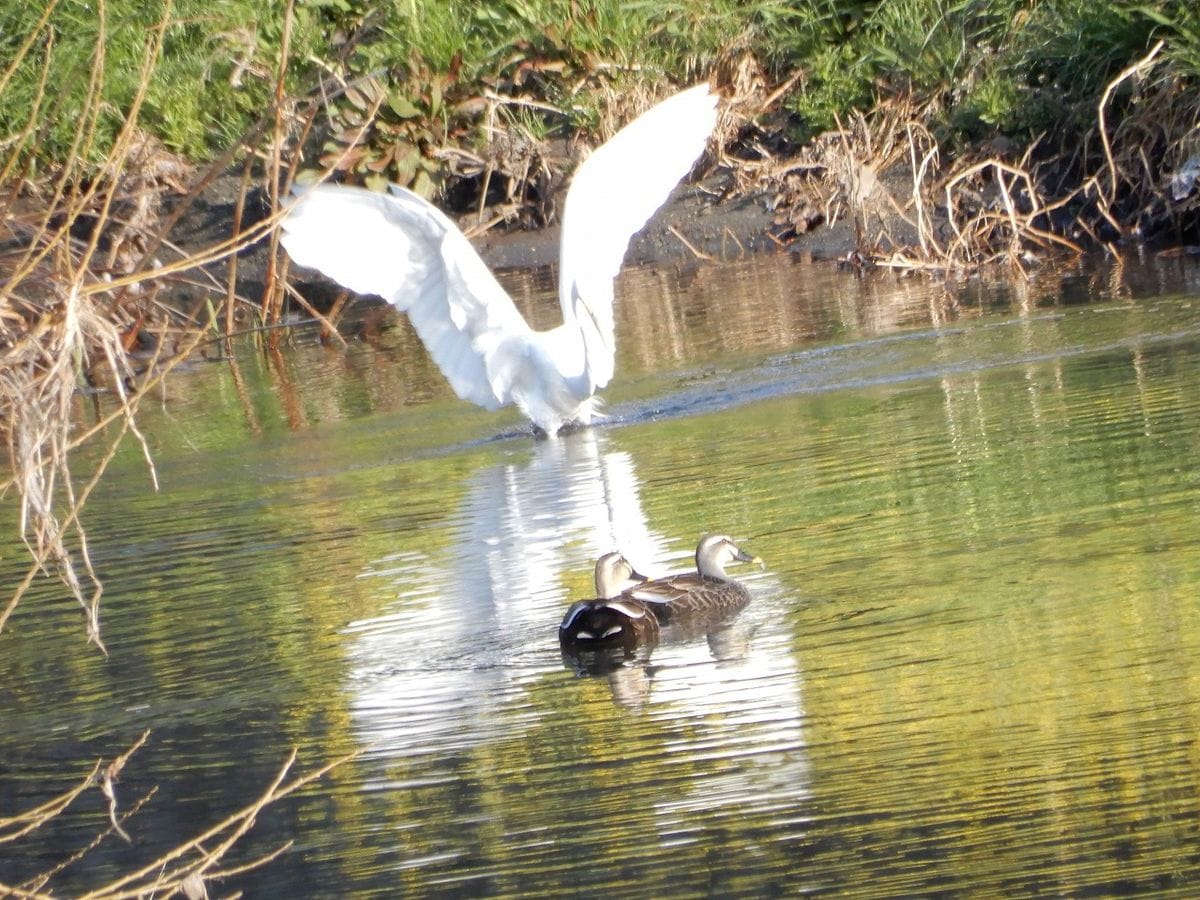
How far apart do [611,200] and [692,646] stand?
5047mm

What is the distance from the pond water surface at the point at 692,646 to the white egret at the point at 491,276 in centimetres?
31

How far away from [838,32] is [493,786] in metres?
14.2

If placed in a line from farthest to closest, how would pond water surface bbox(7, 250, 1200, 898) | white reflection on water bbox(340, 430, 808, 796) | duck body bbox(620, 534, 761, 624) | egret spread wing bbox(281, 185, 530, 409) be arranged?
egret spread wing bbox(281, 185, 530, 409)
duck body bbox(620, 534, 761, 624)
white reflection on water bbox(340, 430, 808, 796)
pond water surface bbox(7, 250, 1200, 898)

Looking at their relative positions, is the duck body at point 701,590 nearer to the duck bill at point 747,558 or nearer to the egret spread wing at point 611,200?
the duck bill at point 747,558

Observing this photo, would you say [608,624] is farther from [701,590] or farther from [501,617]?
[501,617]

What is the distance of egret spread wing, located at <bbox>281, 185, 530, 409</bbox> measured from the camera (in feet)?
33.2

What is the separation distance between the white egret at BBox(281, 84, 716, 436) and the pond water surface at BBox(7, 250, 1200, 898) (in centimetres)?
31

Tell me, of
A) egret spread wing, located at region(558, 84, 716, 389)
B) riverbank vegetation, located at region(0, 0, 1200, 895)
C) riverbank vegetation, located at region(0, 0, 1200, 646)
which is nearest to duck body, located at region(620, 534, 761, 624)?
egret spread wing, located at region(558, 84, 716, 389)

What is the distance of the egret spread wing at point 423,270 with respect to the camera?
1012 centimetres

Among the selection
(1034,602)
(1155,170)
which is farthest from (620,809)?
(1155,170)

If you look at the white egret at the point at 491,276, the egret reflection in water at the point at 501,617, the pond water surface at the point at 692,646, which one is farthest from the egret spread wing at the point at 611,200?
the egret reflection in water at the point at 501,617

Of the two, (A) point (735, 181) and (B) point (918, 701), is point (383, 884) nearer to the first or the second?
(B) point (918, 701)

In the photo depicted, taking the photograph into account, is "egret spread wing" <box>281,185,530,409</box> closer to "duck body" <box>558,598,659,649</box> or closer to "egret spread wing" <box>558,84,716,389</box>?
"egret spread wing" <box>558,84,716,389</box>

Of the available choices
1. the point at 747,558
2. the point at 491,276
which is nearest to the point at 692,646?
the point at 747,558
